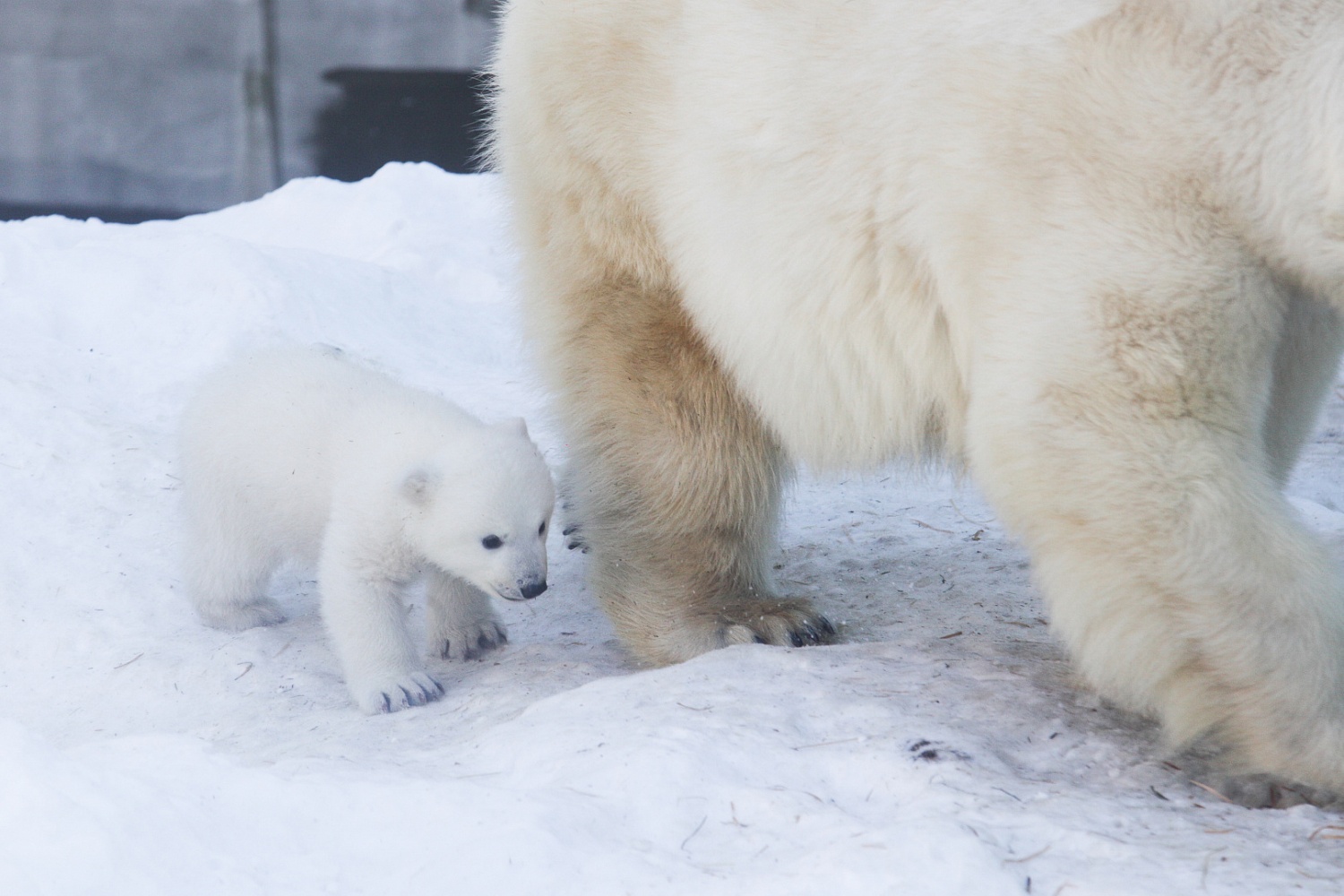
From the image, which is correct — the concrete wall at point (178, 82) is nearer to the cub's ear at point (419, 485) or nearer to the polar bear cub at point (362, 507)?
the polar bear cub at point (362, 507)

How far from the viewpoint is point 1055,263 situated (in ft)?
7.80

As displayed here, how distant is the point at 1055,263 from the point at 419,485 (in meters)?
1.55

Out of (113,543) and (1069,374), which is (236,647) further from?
(1069,374)

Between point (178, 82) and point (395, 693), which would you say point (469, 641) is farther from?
point (178, 82)

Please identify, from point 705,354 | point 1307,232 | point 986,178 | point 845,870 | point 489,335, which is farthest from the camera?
point 489,335

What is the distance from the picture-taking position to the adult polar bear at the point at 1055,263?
228cm

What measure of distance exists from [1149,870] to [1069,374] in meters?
0.82

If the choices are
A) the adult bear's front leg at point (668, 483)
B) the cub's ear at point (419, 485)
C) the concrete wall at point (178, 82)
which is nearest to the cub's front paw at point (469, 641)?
the adult bear's front leg at point (668, 483)

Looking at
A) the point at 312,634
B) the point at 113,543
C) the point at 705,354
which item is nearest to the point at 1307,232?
the point at 705,354

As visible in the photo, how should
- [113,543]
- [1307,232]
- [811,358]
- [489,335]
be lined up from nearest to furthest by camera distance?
[1307,232] → [811,358] → [113,543] → [489,335]

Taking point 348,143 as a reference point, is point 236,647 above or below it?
below

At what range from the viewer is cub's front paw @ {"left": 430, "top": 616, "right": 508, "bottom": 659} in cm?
363

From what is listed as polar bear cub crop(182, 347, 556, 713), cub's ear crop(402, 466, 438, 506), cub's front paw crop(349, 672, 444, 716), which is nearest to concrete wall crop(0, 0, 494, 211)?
polar bear cub crop(182, 347, 556, 713)

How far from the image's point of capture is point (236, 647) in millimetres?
3604
